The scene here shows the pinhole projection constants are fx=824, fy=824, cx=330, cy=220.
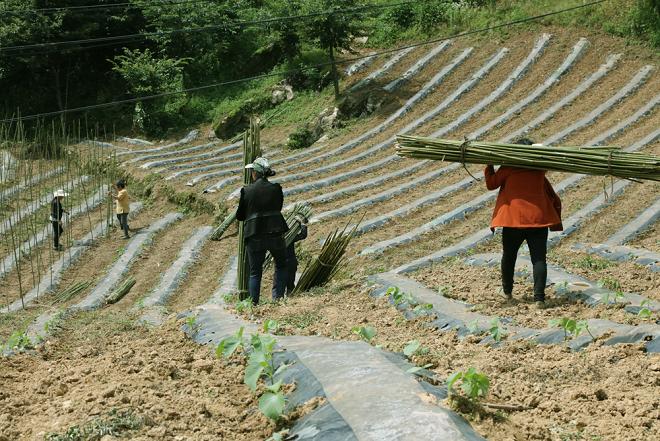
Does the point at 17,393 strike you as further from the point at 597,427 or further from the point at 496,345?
the point at 597,427

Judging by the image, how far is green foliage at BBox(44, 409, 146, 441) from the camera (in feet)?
10.4

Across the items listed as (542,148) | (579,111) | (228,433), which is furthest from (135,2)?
(228,433)

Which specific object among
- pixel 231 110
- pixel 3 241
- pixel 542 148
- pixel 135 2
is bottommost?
pixel 3 241

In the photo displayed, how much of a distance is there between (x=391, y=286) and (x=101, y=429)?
3842mm

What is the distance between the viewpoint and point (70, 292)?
11.7m

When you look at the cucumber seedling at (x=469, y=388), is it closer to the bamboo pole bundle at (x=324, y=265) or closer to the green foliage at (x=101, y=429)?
the green foliage at (x=101, y=429)

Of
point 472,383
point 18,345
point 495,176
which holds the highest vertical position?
point 495,176

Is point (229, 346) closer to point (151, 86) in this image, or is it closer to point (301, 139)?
point (301, 139)

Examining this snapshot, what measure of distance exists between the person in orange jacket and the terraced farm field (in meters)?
0.30

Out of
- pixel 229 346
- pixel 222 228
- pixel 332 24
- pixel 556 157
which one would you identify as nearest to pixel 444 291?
pixel 556 157

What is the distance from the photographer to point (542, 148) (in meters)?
5.74

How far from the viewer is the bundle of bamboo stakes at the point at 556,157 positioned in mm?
5415

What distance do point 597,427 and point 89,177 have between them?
15757 mm

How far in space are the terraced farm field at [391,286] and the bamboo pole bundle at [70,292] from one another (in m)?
0.10
